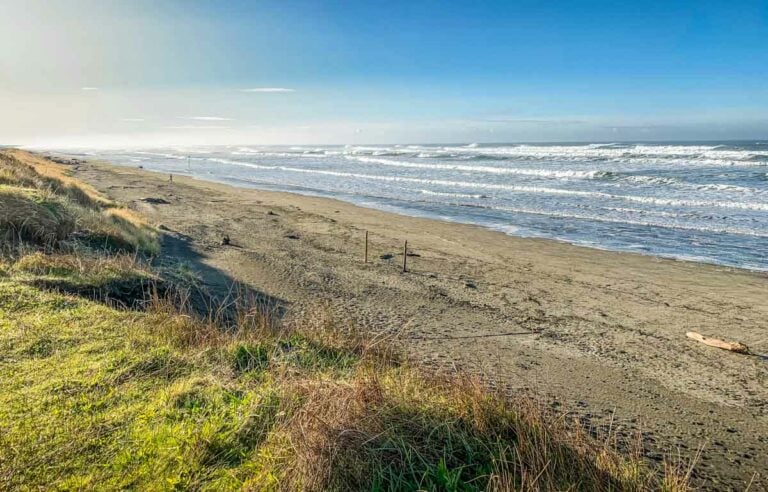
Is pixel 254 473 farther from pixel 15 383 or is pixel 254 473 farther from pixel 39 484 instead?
pixel 15 383

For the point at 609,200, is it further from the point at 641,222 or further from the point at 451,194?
the point at 451,194

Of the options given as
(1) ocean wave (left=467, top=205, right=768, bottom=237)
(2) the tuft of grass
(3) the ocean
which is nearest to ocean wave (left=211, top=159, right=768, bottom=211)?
(3) the ocean

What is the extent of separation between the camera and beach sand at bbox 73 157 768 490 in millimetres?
5789

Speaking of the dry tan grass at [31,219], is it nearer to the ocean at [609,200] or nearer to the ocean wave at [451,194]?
the ocean at [609,200]

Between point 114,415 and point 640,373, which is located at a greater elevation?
point 114,415

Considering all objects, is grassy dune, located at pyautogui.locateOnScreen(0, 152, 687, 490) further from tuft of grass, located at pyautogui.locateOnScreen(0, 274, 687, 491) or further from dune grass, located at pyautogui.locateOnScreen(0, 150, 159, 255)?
dune grass, located at pyautogui.locateOnScreen(0, 150, 159, 255)

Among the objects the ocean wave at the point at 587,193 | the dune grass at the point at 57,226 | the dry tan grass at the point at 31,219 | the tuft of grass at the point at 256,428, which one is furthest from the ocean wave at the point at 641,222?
the dry tan grass at the point at 31,219

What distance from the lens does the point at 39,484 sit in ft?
9.77

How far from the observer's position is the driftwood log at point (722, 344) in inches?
300

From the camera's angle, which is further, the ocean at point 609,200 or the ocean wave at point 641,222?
the ocean wave at point 641,222

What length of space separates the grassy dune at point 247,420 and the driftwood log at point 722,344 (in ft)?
14.3

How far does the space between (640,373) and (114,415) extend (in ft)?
22.0

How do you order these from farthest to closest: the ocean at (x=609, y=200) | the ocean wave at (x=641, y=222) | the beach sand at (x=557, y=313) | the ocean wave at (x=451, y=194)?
the ocean wave at (x=451, y=194) → the ocean wave at (x=641, y=222) → the ocean at (x=609, y=200) → the beach sand at (x=557, y=313)

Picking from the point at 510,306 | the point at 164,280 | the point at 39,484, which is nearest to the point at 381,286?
the point at 510,306
